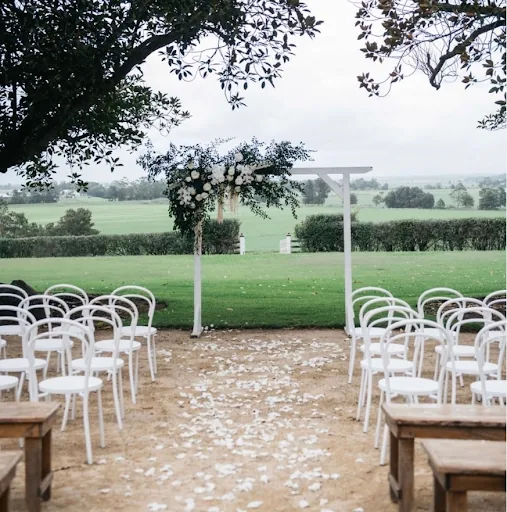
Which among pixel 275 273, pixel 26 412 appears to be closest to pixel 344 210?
pixel 26 412

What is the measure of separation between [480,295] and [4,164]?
824 centimetres

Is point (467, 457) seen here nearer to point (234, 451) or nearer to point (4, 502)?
point (234, 451)

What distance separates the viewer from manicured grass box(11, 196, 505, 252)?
52.9ft

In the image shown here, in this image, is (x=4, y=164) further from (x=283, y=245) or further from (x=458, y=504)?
(x=283, y=245)

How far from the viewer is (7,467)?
9.45ft

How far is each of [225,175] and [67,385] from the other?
15.2ft

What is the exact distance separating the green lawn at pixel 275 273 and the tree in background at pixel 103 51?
546 cm

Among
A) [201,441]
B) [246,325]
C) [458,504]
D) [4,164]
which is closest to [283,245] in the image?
[246,325]

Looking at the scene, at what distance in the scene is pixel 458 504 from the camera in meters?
2.82

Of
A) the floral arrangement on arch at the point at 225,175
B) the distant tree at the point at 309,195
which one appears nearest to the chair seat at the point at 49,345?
the floral arrangement on arch at the point at 225,175

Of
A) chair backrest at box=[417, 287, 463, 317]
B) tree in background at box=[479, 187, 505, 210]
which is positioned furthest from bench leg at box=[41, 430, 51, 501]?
tree in background at box=[479, 187, 505, 210]

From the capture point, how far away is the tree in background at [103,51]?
22.7 feet

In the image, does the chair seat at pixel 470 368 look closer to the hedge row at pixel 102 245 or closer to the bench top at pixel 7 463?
the bench top at pixel 7 463

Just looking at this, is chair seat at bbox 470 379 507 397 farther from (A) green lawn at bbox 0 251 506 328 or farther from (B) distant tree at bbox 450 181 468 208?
(B) distant tree at bbox 450 181 468 208
